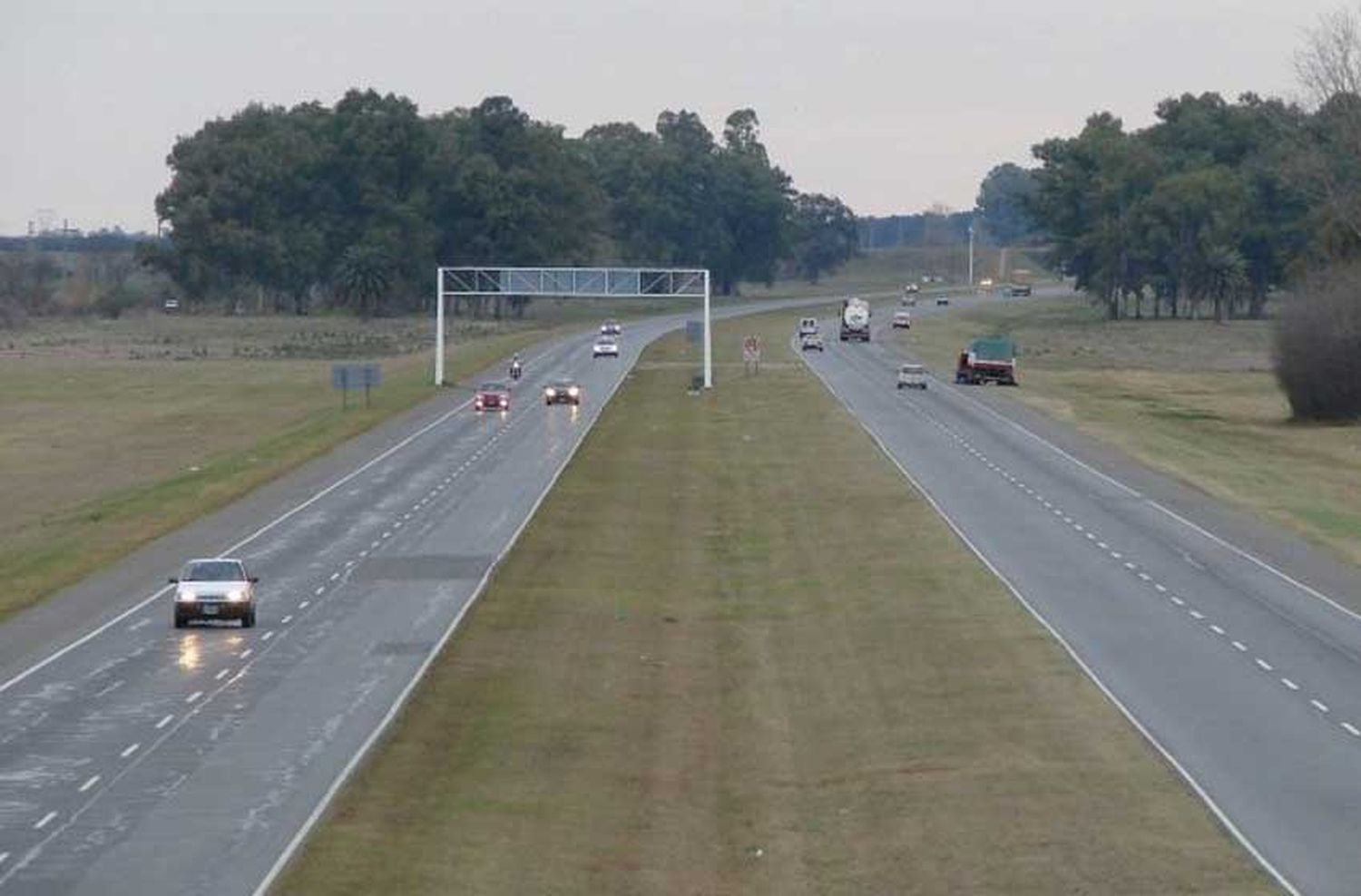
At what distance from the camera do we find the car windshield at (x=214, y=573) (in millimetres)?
50812

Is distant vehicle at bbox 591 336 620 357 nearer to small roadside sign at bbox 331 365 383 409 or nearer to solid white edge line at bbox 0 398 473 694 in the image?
solid white edge line at bbox 0 398 473 694

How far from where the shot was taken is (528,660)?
4703 cm

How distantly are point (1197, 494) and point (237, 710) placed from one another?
42.4 meters

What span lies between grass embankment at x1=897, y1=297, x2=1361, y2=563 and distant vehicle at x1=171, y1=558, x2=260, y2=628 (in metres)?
26.2

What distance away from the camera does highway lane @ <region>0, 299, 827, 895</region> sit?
30766mm

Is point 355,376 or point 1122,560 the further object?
point 355,376

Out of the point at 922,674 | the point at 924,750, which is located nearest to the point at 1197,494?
the point at 922,674

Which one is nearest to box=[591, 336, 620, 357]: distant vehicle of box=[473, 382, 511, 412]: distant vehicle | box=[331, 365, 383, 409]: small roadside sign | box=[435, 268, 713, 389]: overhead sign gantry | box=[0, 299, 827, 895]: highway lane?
box=[435, 268, 713, 389]: overhead sign gantry

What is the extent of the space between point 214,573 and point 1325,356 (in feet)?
235

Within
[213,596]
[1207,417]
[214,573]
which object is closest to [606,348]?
[1207,417]

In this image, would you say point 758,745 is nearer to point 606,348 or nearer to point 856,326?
point 606,348

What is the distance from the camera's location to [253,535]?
218ft

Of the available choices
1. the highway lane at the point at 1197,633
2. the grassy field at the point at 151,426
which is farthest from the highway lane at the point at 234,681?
the highway lane at the point at 1197,633

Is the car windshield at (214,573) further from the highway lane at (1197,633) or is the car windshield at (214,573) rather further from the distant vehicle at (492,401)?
the distant vehicle at (492,401)
